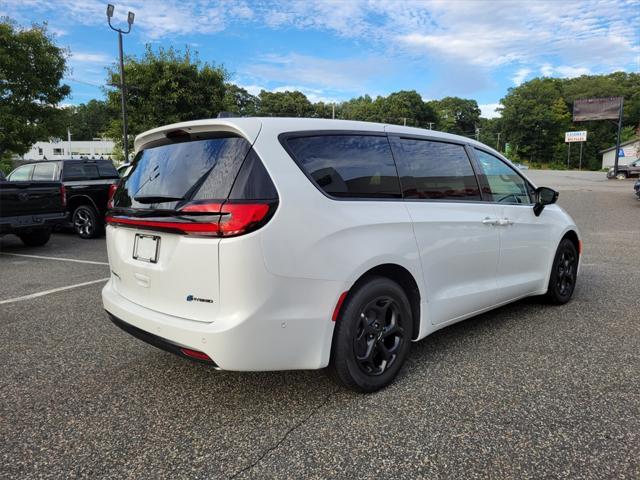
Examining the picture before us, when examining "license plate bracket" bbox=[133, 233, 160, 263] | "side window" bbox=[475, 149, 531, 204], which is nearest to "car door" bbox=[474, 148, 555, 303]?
"side window" bbox=[475, 149, 531, 204]

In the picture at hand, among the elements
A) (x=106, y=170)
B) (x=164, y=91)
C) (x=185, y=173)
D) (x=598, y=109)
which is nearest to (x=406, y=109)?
(x=598, y=109)

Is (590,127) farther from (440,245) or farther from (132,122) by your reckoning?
(440,245)

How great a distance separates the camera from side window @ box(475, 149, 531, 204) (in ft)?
13.2

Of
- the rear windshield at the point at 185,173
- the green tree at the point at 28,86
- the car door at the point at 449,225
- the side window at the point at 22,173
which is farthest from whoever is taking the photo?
the green tree at the point at 28,86

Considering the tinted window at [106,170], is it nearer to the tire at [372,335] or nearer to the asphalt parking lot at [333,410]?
the asphalt parking lot at [333,410]

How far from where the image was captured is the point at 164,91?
787 inches

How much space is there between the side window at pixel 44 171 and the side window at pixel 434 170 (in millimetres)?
9310

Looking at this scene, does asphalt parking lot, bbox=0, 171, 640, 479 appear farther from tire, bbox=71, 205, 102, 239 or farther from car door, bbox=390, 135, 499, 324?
tire, bbox=71, 205, 102, 239

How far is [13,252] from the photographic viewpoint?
867 cm

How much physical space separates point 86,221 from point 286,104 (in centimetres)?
7197

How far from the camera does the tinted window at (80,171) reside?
33.7ft

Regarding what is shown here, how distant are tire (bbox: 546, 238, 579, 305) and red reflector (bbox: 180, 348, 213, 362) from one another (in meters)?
3.63

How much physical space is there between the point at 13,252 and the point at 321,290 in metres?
8.22

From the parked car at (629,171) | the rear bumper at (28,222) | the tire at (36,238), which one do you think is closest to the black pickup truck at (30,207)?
the rear bumper at (28,222)
